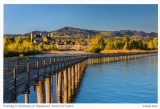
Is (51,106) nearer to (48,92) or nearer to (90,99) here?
(48,92)

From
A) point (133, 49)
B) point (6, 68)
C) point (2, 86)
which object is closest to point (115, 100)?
point (6, 68)

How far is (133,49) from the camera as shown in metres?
41.5

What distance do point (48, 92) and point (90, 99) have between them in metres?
3.05

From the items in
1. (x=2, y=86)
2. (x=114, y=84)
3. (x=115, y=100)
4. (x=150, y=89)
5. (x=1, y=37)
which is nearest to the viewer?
(x=2, y=86)

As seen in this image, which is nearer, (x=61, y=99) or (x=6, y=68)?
(x=6, y=68)

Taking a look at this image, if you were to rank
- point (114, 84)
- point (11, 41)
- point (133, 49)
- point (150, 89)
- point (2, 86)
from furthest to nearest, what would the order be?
point (133, 49) < point (11, 41) < point (114, 84) < point (150, 89) < point (2, 86)

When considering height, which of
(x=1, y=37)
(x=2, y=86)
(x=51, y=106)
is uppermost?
(x=1, y=37)

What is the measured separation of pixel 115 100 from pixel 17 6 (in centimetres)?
507

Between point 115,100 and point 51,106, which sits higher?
point 51,106

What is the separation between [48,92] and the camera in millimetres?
9195

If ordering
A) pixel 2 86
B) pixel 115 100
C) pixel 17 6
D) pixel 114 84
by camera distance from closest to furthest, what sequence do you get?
1. pixel 2 86
2. pixel 17 6
3. pixel 115 100
4. pixel 114 84

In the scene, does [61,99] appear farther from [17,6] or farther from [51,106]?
[51,106]
